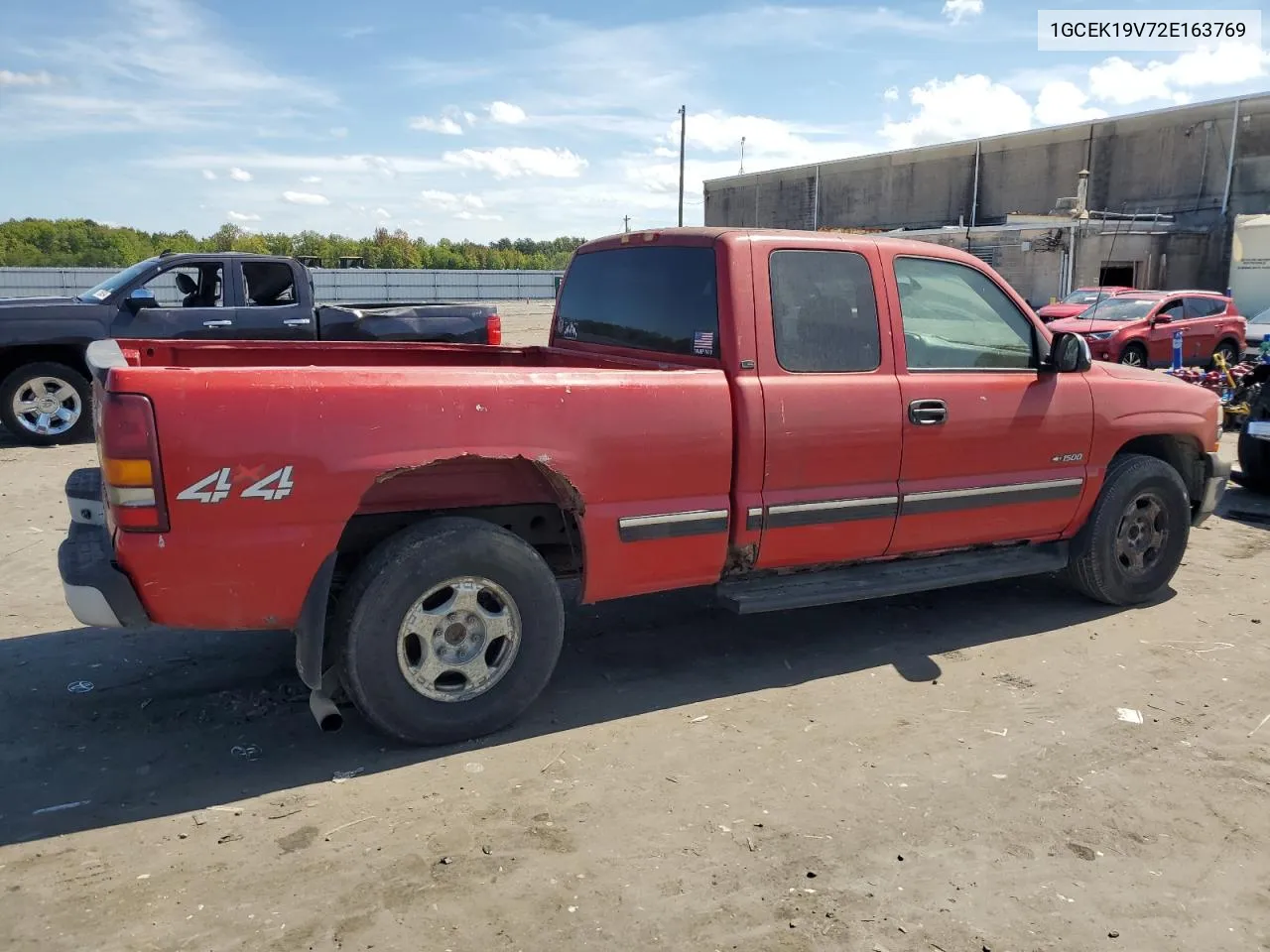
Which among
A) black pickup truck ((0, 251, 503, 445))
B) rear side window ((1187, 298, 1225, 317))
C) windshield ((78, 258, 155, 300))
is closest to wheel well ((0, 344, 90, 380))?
black pickup truck ((0, 251, 503, 445))

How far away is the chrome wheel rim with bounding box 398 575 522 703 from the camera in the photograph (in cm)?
366

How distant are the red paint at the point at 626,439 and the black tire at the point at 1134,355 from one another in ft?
40.0

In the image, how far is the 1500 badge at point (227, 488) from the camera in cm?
322

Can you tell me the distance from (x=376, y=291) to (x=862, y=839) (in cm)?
4068

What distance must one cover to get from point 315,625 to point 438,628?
448 millimetres

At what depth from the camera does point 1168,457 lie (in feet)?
18.9

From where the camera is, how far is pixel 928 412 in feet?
15.0

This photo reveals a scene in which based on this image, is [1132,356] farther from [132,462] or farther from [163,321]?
[132,462]

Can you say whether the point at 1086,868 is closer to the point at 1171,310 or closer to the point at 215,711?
the point at 215,711

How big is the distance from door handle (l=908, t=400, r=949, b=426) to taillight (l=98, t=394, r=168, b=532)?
3.15m

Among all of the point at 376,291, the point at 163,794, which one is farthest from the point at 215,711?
the point at 376,291

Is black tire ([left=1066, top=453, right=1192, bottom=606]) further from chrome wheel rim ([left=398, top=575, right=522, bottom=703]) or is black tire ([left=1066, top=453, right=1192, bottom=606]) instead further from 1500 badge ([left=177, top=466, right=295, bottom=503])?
1500 badge ([left=177, top=466, right=295, bottom=503])

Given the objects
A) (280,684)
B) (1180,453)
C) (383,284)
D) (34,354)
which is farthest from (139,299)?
(383,284)

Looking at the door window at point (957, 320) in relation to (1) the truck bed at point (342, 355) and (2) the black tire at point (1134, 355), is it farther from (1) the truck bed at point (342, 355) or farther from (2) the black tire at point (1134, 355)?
(2) the black tire at point (1134, 355)
